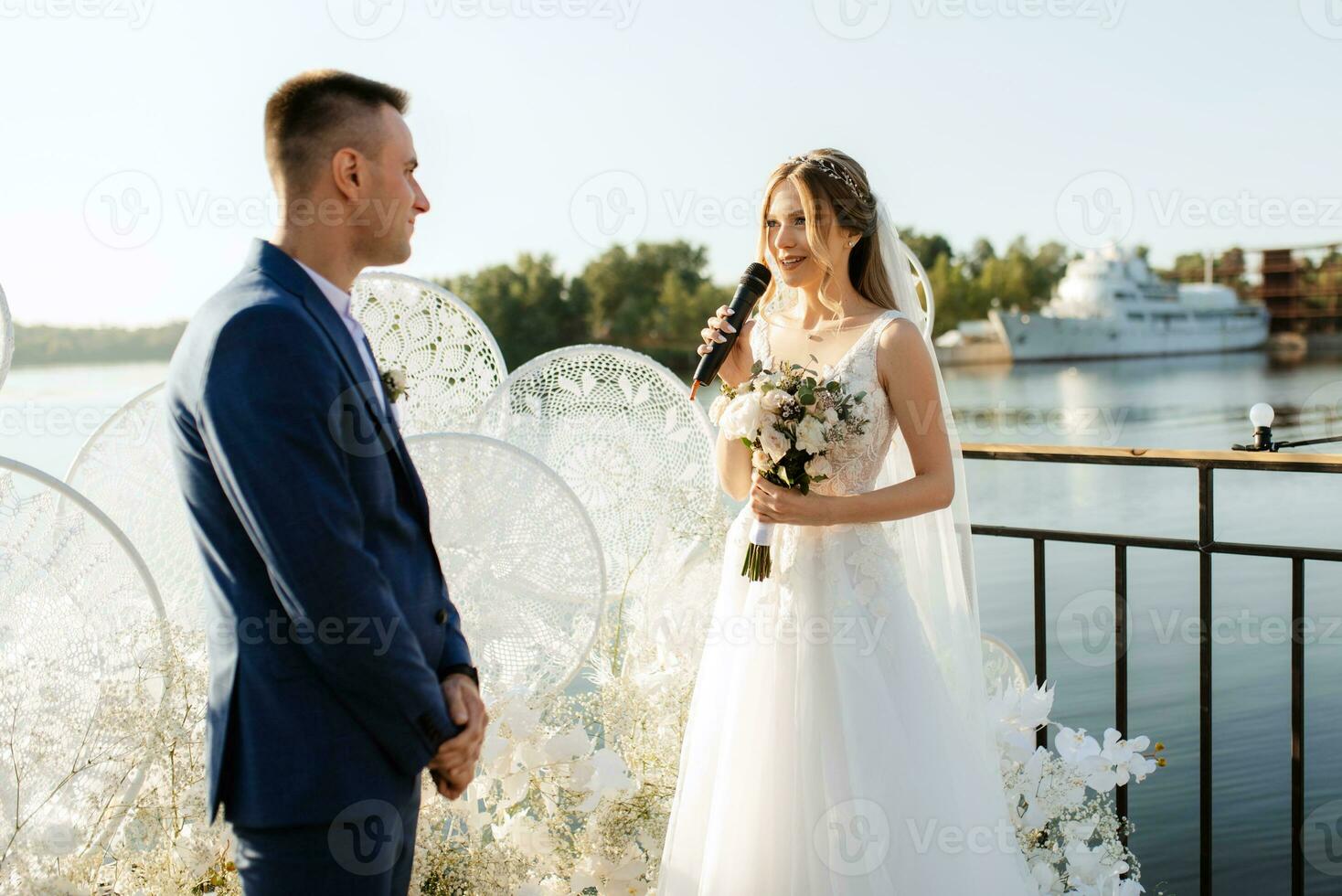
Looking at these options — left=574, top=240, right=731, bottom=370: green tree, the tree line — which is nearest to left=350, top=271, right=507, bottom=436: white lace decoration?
the tree line

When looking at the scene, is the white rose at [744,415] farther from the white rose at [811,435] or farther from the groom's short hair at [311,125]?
the groom's short hair at [311,125]

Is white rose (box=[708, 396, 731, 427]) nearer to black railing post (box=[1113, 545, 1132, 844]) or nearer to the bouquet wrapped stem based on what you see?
the bouquet wrapped stem

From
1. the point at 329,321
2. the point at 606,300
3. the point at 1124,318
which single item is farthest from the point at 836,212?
the point at 1124,318

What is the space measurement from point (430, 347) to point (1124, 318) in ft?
94.1

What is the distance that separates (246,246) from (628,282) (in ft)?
64.2

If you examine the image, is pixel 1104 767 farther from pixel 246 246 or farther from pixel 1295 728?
pixel 246 246

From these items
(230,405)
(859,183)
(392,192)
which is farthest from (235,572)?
(859,183)

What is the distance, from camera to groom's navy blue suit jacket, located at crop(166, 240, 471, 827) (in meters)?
1.23

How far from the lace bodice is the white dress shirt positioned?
3.14ft

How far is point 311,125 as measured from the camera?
1.39m

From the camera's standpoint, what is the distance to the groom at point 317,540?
1.24m

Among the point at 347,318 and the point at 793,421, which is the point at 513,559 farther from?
the point at 347,318

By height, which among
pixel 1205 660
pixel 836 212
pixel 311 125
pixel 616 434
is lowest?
pixel 1205 660

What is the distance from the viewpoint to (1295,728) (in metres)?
2.53
